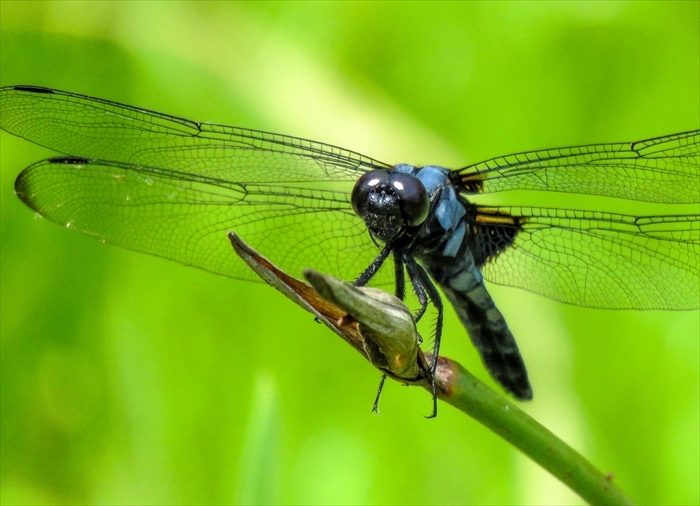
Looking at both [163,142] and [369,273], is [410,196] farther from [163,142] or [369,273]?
[163,142]

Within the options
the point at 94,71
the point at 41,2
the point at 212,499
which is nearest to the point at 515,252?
the point at 212,499

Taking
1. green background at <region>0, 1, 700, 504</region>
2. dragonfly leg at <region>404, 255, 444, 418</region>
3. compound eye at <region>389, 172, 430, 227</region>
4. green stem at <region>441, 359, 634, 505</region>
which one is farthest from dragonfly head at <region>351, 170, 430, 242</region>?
green stem at <region>441, 359, 634, 505</region>

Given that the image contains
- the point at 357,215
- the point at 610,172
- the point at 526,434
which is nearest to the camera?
the point at 526,434

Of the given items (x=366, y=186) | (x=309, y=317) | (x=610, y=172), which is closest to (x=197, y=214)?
(x=309, y=317)

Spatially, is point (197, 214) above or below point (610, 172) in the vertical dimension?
below

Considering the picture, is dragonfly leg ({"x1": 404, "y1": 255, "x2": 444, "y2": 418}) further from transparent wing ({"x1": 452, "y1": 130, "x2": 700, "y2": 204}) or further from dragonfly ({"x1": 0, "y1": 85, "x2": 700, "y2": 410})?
transparent wing ({"x1": 452, "y1": 130, "x2": 700, "y2": 204})

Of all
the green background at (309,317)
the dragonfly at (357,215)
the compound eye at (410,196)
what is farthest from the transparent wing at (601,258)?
the compound eye at (410,196)

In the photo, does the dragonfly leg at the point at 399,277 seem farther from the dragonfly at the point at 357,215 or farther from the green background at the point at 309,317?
the green background at the point at 309,317

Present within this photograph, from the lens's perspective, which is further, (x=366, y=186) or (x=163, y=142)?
(x=163, y=142)
